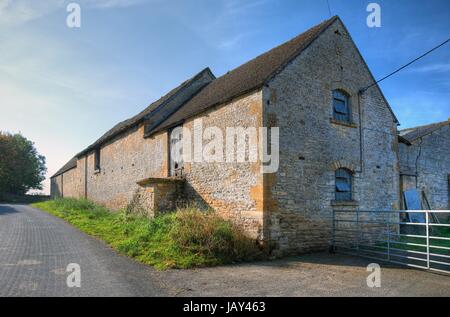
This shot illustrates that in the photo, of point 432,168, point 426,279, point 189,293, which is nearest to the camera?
point 189,293

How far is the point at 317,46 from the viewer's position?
1121cm

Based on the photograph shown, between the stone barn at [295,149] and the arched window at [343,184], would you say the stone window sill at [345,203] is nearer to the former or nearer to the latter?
the stone barn at [295,149]

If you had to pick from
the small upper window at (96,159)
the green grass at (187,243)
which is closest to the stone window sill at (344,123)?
the green grass at (187,243)

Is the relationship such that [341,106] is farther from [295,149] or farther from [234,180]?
[234,180]

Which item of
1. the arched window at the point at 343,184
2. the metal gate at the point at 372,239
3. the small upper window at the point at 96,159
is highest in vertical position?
the small upper window at the point at 96,159

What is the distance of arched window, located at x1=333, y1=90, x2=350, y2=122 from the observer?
1163 cm

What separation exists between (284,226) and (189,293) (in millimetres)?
4355

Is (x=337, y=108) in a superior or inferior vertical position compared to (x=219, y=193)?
superior

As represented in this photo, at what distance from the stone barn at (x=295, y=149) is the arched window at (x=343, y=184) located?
4 cm

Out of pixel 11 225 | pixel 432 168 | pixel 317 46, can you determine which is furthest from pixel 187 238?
pixel 432 168

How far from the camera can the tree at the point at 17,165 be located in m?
42.8

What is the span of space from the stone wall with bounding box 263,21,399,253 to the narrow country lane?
4062 millimetres

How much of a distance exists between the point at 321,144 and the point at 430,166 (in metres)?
8.99
